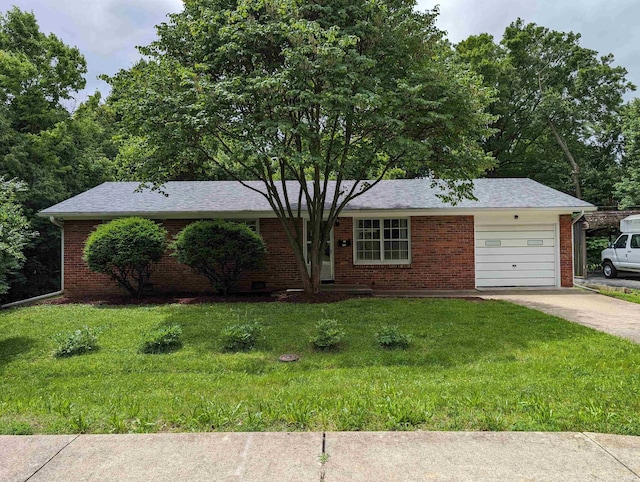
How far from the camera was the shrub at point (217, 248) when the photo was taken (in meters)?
9.62

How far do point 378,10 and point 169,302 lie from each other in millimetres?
7999

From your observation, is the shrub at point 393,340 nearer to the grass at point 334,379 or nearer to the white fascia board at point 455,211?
the grass at point 334,379

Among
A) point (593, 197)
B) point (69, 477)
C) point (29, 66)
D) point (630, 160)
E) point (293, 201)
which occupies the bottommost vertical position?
point (69, 477)

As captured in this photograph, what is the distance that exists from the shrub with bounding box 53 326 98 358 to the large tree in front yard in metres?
3.85

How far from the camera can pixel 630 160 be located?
24.6m

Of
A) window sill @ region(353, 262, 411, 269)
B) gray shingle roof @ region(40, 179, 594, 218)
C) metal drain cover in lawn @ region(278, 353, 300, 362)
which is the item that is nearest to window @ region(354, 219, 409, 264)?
window sill @ region(353, 262, 411, 269)

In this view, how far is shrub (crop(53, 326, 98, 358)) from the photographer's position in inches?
221

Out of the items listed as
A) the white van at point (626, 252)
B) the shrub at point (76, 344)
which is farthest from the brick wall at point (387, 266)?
the shrub at point (76, 344)

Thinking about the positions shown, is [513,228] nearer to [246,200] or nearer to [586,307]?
[586,307]

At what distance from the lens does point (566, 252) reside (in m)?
12.0

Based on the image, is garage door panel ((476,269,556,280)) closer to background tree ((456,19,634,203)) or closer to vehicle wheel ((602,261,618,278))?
vehicle wheel ((602,261,618,278))

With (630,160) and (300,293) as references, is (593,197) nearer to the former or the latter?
(630,160)

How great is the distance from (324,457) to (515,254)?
1119cm

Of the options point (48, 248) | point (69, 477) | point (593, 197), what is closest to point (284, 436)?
point (69, 477)
